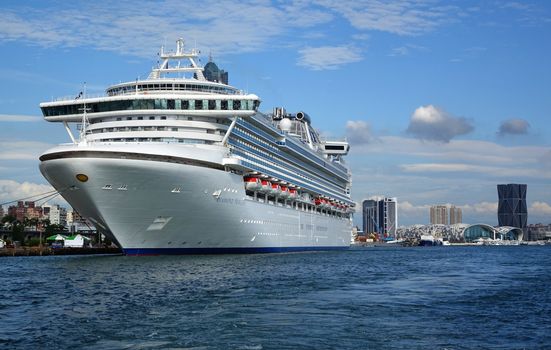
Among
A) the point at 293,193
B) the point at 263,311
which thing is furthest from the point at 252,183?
the point at 263,311

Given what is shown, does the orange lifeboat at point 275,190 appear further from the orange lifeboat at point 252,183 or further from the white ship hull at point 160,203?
the white ship hull at point 160,203

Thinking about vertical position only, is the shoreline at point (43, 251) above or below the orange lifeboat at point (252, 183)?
below

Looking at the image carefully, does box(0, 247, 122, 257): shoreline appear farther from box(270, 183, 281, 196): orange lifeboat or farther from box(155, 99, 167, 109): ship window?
box(155, 99, 167, 109): ship window

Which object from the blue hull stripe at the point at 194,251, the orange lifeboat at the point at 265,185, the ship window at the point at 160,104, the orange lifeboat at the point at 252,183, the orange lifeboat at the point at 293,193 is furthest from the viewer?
the orange lifeboat at the point at 293,193

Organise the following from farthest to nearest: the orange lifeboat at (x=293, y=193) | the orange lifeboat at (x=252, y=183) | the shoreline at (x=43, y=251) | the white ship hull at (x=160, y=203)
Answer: the shoreline at (x=43, y=251) → the orange lifeboat at (x=293, y=193) → the orange lifeboat at (x=252, y=183) → the white ship hull at (x=160, y=203)

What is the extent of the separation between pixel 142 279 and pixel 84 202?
687 inches

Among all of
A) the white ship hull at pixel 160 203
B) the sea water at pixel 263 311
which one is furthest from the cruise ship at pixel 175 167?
the sea water at pixel 263 311

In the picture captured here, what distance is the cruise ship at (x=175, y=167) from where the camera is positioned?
159 ft

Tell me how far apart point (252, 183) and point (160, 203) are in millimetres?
12438

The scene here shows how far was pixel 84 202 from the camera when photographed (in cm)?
5025

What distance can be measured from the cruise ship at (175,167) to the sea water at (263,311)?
983 cm

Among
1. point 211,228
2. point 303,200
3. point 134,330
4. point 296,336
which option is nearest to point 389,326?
point 296,336

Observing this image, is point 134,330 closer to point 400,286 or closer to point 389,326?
point 389,326

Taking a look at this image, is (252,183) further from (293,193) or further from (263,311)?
(263,311)
